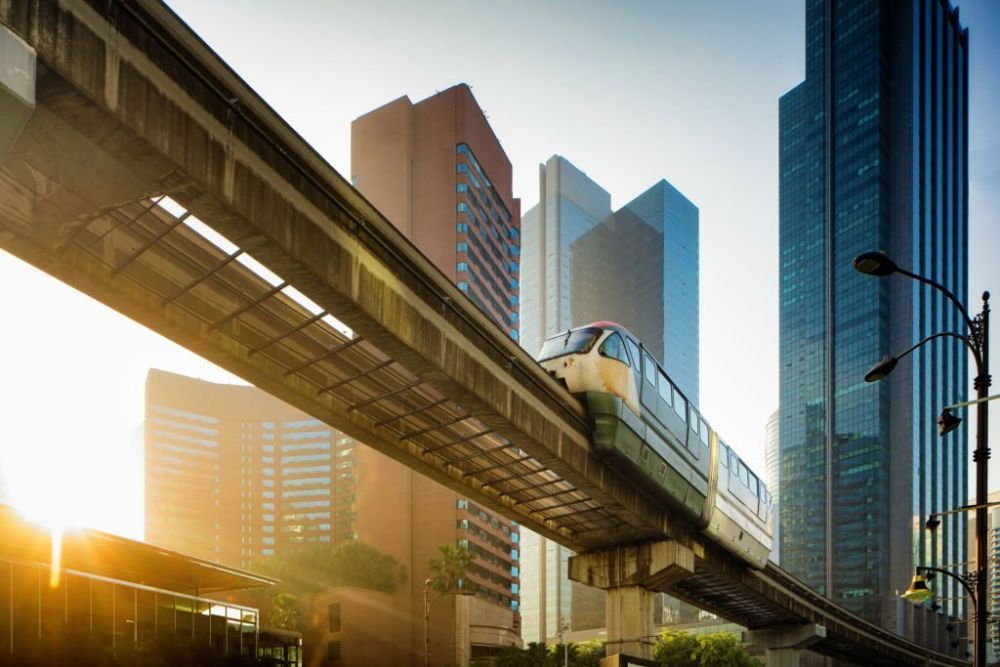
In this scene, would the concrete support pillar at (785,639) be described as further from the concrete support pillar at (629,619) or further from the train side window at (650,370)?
the train side window at (650,370)

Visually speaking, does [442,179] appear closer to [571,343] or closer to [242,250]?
[571,343]

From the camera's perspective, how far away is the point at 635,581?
136 ft

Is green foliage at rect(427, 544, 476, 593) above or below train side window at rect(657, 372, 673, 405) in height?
below

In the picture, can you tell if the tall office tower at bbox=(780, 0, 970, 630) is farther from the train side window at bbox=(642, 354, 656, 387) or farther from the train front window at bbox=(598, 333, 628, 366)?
the train front window at bbox=(598, 333, 628, 366)

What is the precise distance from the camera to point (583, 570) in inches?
1759

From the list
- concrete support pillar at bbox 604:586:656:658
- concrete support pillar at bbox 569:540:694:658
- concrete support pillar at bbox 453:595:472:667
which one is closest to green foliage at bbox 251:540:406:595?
concrete support pillar at bbox 453:595:472:667

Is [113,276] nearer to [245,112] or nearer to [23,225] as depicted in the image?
[23,225]

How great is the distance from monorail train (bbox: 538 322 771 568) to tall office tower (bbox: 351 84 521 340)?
88.2 m

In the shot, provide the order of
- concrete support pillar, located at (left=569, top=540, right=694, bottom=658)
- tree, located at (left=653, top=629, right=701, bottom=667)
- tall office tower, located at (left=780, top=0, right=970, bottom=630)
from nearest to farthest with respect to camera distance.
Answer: concrete support pillar, located at (left=569, top=540, right=694, bottom=658) → tree, located at (left=653, top=629, right=701, bottom=667) → tall office tower, located at (left=780, top=0, right=970, bottom=630)

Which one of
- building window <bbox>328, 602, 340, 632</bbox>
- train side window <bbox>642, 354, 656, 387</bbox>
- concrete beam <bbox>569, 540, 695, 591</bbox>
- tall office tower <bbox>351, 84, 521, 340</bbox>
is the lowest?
building window <bbox>328, 602, 340, 632</bbox>

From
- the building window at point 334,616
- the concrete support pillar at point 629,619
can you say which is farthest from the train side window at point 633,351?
the building window at point 334,616

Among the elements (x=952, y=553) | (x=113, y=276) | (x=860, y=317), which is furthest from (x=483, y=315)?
(x=952, y=553)

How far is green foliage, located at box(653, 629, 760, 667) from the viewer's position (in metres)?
89.0

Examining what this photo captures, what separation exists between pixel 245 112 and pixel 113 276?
5118 millimetres
